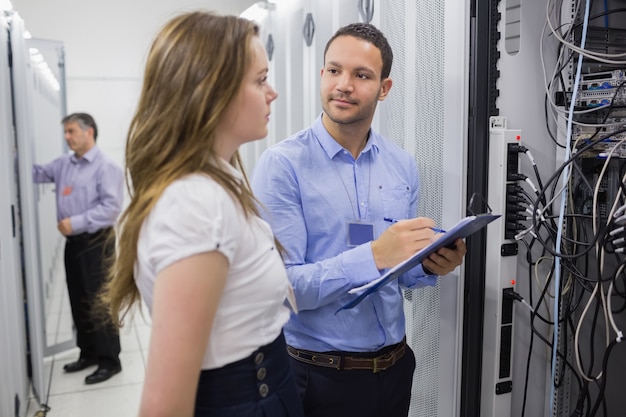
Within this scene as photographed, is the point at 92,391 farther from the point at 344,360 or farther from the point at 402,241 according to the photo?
the point at 402,241

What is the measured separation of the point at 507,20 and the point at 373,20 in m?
0.53

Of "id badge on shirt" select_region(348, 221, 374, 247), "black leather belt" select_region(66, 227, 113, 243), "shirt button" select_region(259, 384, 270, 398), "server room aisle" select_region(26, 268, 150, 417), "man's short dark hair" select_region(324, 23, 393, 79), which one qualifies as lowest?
"server room aisle" select_region(26, 268, 150, 417)

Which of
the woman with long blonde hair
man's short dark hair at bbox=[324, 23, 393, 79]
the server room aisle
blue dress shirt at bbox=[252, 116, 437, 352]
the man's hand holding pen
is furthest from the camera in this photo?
the server room aisle

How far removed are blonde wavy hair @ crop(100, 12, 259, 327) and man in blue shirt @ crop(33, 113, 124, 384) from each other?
2548mm

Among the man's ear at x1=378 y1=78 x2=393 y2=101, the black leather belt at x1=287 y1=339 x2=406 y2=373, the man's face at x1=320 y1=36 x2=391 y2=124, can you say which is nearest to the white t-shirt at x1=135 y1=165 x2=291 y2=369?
the black leather belt at x1=287 y1=339 x2=406 y2=373

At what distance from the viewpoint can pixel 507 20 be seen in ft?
5.39

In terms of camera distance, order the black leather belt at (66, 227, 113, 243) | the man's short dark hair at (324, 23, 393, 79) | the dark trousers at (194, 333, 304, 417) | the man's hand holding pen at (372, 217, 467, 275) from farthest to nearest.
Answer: the black leather belt at (66, 227, 113, 243) → the man's short dark hair at (324, 23, 393, 79) → the man's hand holding pen at (372, 217, 467, 275) → the dark trousers at (194, 333, 304, 417)

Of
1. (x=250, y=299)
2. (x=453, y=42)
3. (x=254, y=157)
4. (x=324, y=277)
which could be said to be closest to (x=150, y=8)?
(x=254, y=157)

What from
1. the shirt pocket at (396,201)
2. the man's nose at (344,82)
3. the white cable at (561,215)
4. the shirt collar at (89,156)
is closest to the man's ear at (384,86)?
the man's nose at (344,82)

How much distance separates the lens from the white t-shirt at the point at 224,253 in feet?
2.49

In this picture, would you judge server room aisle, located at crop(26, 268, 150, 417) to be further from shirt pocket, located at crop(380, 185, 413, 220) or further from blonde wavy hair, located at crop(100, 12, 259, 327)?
blonde wavy hair, located at crop(100, 12, 259, 327)

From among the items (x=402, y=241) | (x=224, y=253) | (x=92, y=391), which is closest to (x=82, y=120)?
(x=92, y=391)

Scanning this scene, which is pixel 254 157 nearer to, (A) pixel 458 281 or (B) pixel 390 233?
(A) pixel 458 281

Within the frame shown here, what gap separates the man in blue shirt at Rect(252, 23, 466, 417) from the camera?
1.42 m
